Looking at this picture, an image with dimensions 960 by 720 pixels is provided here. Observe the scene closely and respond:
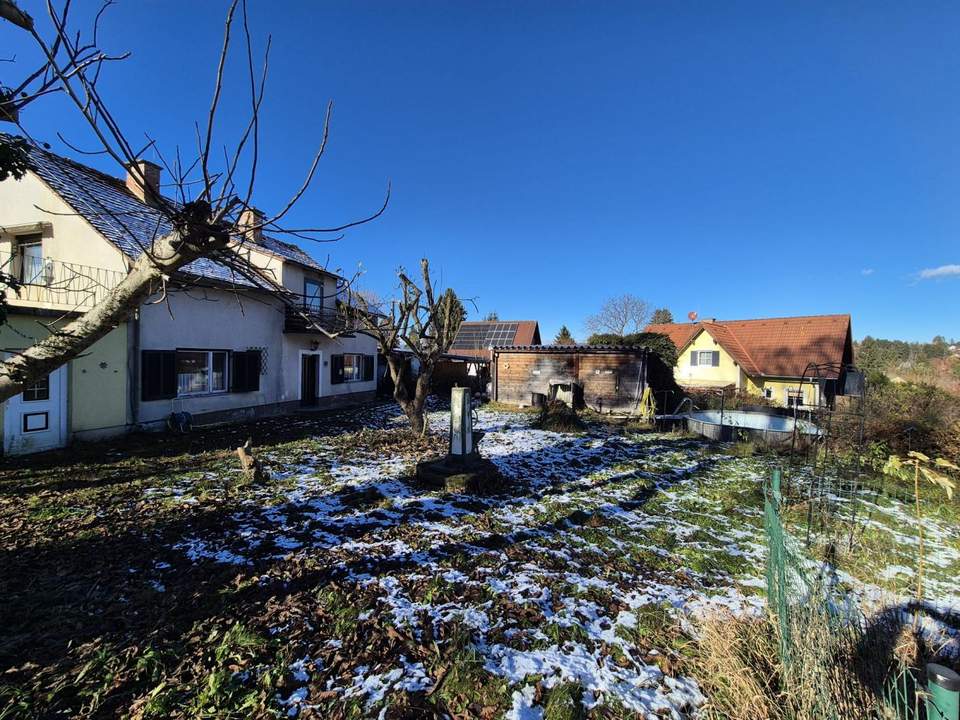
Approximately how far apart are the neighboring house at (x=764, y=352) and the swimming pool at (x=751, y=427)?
24.7 ft

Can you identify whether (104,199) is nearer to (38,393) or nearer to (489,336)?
(38,393)

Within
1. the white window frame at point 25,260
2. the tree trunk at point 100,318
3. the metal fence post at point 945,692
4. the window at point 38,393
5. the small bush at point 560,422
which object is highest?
the white window frame at point 25,260

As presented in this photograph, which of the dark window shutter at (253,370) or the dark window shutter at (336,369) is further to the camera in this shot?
the dark window shutter at (336,369)

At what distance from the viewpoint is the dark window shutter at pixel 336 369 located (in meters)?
17.3

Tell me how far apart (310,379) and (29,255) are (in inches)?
338

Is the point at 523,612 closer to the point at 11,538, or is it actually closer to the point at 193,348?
the point at 11,538

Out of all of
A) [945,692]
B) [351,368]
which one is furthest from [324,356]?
[945,692]

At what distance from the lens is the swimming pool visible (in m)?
11.5

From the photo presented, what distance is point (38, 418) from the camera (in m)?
8.20

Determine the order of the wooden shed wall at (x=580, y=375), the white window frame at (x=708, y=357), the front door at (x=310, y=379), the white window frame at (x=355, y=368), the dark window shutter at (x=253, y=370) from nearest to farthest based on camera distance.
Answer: the dark window shutter at (x=253, y=370)
the front door at (x=310, y=379)
the wooden shed wall at (x=580, y=375)
the white window frame at (x=355, y=368)
the white window frame at (x=708, y=357)

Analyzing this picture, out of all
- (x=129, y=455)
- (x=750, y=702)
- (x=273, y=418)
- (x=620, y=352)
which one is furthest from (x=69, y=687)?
(x=620, y=352)

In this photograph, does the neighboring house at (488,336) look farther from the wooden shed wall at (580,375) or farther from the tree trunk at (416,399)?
the tree trunk at (416,399)

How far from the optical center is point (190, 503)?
227 inches

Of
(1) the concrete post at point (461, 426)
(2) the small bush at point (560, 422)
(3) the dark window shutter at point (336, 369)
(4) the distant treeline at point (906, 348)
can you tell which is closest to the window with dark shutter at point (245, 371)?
(3) the dark window shutter at point (336, 369)
